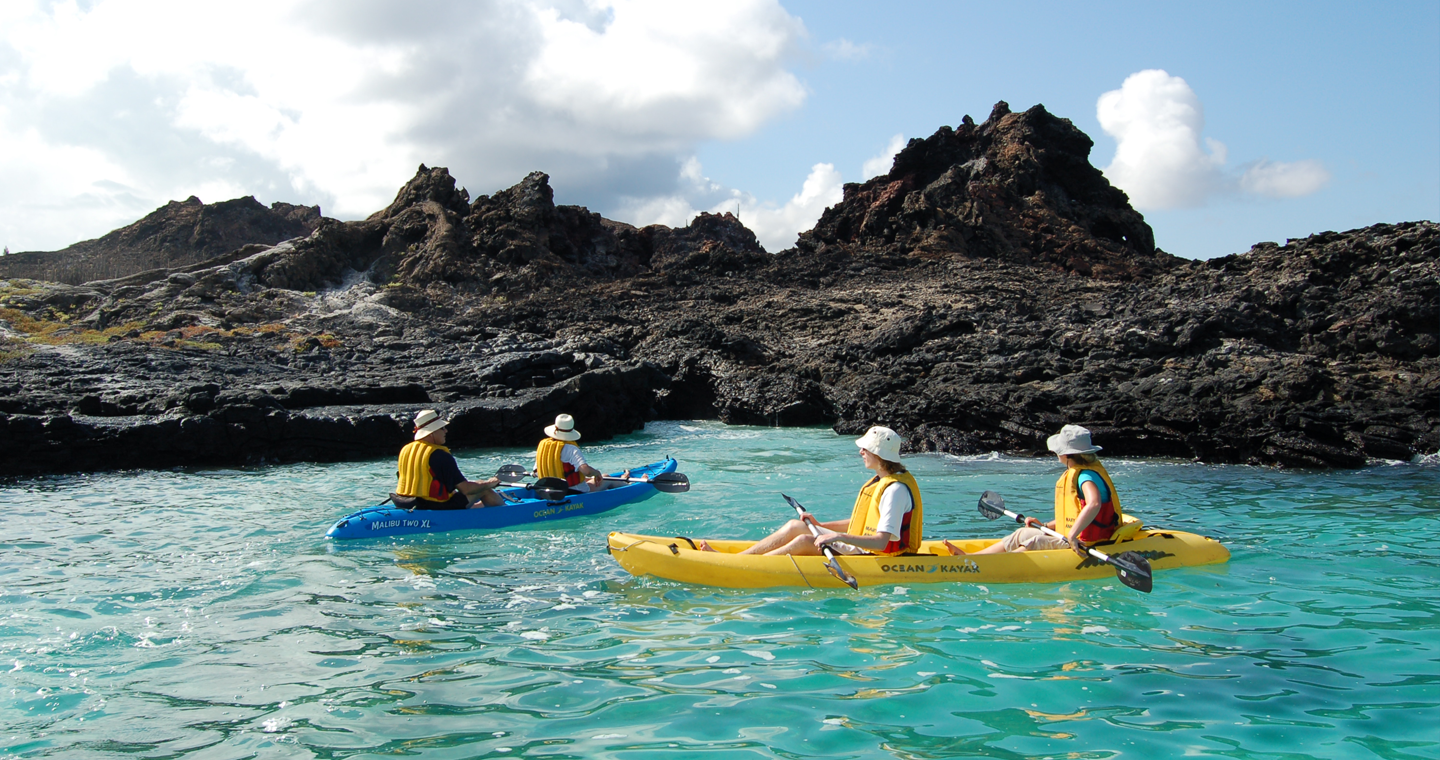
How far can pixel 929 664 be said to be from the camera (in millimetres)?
4523

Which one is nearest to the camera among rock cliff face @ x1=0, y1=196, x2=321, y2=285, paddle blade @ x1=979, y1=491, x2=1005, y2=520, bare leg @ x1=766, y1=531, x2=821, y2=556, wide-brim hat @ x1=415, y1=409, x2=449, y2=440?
bare leg @ x1=766, y1=531, x2=821, y2=556

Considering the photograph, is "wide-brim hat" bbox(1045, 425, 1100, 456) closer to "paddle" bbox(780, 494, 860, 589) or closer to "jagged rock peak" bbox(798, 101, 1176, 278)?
"paddle" bbox(780, 494, 860, 589)

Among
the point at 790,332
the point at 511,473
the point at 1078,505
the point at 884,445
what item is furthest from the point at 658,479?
the point at 790,332

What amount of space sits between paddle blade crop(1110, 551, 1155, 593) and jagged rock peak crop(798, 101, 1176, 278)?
29.5 m

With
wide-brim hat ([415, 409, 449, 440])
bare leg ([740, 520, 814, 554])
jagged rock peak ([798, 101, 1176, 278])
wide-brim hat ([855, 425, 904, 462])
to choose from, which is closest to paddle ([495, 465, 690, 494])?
wide-brim hat ([415, 409, 449, 440])

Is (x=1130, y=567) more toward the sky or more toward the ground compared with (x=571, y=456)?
more toward the ground

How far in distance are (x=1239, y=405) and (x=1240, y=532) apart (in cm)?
603

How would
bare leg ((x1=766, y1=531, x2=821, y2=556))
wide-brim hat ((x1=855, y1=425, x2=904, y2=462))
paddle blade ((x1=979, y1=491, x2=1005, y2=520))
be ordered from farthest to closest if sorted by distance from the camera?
paddle blade ((x1=979, y1=491, x2=1005, y2=520)) < bare leg ((x1=766, y1=531, x2=821, y2=556)) < wide-brim hat ((x1=855, y1=425, x2=904, y2=462))

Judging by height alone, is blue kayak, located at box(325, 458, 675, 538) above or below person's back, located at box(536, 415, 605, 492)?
below

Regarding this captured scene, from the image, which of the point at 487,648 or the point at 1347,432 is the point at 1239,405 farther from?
the point at 487,648

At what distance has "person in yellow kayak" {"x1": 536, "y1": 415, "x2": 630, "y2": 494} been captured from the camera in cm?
989

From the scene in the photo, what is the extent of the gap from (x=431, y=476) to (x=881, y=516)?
484cm

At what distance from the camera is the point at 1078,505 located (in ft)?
20.9

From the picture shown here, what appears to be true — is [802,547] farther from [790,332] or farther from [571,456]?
[790,332]
